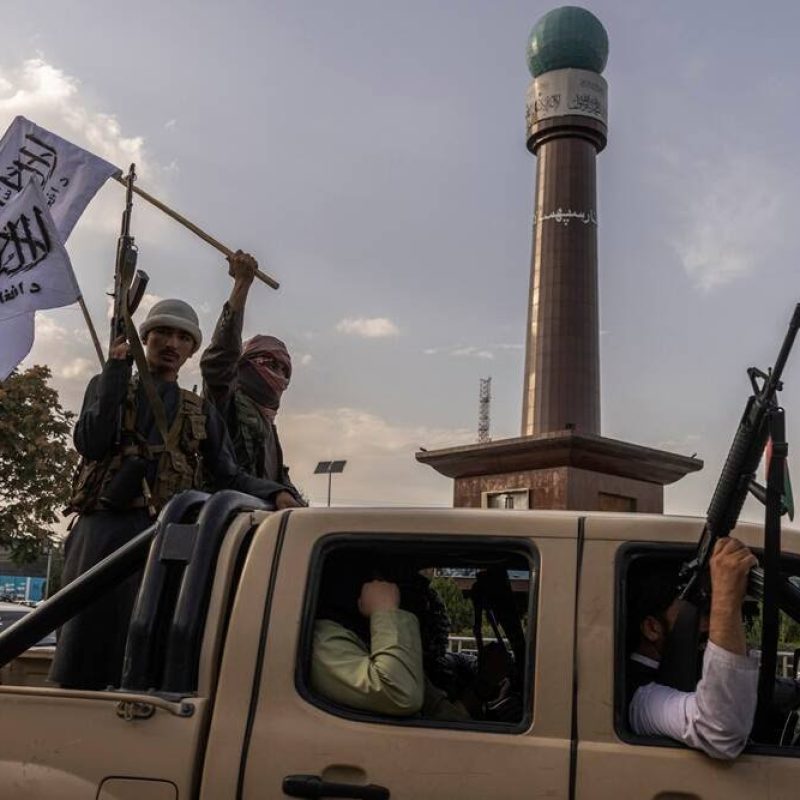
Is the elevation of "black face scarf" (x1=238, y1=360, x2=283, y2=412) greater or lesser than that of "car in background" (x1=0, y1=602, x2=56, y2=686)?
greater

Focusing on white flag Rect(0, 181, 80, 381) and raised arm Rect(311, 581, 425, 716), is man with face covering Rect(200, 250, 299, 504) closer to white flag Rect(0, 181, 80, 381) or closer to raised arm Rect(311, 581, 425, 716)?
white flag Rect(0, 181, 80, 381)

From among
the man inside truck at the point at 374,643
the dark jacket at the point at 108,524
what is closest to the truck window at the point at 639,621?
the man inside truck at the point at 374,643

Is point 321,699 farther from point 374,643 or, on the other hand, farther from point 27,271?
point 27,271

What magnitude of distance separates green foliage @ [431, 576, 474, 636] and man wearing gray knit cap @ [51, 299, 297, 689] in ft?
2.12

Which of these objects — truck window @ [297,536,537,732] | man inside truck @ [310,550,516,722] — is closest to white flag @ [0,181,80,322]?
truck window @ [297,536,537,732]

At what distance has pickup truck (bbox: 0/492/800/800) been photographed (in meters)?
2.25

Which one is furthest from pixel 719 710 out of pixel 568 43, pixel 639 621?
pixel 568 43

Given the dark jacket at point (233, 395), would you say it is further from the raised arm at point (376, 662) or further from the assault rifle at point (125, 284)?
the raised arm at point (376, 662)

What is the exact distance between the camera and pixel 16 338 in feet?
16.4

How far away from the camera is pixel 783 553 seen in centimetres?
243

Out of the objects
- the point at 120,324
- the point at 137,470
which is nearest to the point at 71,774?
the point at 137,470

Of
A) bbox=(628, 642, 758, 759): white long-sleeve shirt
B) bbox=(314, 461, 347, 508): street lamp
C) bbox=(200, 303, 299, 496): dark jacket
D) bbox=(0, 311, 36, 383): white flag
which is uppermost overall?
bbox=(314, 461, 347, 508): street lamp

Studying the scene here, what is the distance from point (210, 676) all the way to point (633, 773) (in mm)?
1022

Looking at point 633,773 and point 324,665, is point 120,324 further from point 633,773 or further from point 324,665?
point 633,773
